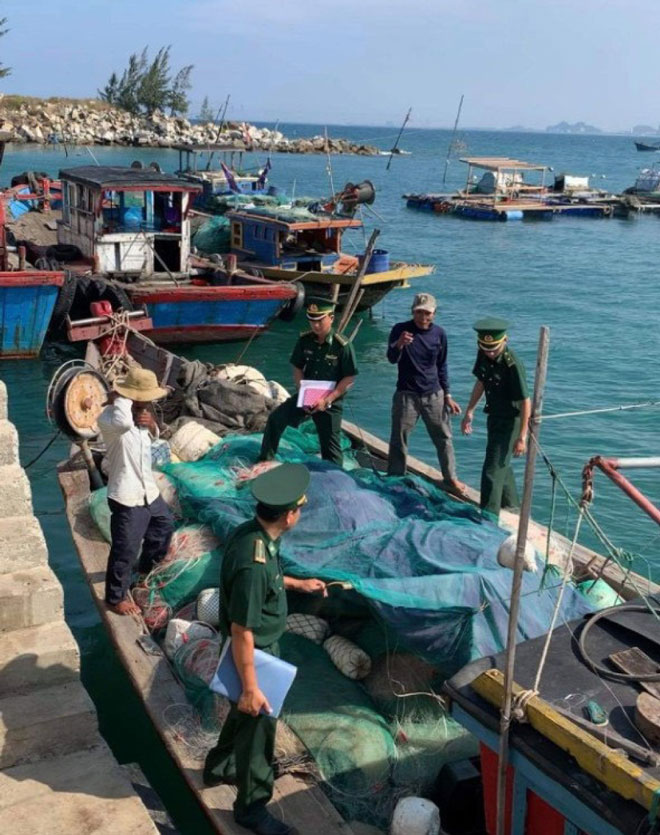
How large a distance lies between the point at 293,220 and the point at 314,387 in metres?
12.8

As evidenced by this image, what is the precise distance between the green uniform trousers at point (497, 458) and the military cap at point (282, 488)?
3.19 meters

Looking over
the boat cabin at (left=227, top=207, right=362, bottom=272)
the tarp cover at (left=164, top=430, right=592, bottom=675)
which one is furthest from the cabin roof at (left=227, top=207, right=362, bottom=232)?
the tarp cover at (left=164, top=430, right=592, bottom=675)

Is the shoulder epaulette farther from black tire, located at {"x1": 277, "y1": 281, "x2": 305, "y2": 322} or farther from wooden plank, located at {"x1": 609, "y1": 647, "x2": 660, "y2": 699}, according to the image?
black tire, located at {"x1": 277, "y1": 281, "x2": 305, "y2": 322}

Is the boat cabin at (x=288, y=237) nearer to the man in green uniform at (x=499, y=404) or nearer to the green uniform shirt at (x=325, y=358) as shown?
the green uniform shirt at (x=325, y=358)

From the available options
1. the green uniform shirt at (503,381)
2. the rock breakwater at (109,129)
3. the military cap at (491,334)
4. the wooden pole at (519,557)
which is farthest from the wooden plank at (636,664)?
the rock breakwater at (109,129)

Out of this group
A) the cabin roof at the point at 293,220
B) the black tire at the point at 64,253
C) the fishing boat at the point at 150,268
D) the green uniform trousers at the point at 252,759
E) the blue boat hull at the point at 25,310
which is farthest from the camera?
the cabin roof at the point at 293,220

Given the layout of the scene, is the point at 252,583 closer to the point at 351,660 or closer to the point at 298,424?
the point at 351,660

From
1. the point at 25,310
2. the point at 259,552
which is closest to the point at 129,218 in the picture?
the point at 25,310

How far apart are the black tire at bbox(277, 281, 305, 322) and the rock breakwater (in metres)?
50.7

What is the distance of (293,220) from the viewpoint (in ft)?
64.7

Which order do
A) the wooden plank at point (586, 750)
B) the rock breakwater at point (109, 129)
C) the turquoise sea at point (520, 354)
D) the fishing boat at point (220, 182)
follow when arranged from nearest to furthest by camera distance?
the wooden plank at point (586, 750) → the turquoise sea at point (520, 354) → the fishing boat at point (220, 182) → the rock breakwater at point (109, 129)

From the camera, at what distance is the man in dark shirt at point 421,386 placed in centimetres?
769

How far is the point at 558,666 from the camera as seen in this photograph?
3957 mm

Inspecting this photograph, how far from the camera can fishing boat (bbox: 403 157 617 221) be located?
44.3m
